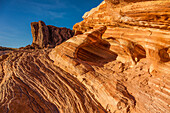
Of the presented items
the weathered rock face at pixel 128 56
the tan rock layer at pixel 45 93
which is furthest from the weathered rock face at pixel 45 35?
the tan rock layer at pixel 45 93

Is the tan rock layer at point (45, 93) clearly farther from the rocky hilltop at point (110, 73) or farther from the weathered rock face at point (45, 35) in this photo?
the weathered rock face at point (45, 35)

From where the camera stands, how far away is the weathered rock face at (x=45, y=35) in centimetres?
4916

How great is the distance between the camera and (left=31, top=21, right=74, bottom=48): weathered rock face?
49.2 metres

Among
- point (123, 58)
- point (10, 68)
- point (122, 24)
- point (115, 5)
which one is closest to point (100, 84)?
point (123, 58)

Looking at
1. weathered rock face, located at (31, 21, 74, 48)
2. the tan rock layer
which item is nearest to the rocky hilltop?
the tan rock layer

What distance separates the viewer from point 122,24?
913cm

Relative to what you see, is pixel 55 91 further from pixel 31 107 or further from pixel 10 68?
pixel 10 68

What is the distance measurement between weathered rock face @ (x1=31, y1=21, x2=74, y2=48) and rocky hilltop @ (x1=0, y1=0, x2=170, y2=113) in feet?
134

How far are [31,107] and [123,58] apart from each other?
8.45 m

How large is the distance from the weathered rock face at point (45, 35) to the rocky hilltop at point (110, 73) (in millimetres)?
40971

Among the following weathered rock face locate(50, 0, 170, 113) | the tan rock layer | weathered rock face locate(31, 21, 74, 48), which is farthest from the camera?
weathered rock face locate(31, 21, 74, 48)

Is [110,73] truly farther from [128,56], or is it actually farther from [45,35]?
[45,35]

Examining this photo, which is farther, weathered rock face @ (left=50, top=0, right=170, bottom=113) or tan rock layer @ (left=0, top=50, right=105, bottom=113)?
weathered rock face @ (left=50, top=0, right=170, bottom=113)

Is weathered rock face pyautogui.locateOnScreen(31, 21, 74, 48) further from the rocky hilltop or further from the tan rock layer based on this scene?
the tan rock layer
